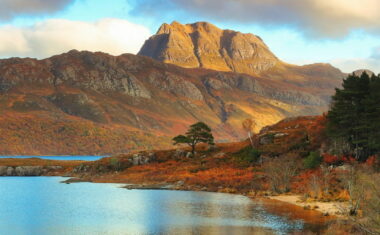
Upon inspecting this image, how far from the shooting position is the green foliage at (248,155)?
103375mm

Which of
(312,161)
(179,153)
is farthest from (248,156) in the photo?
(179,153)

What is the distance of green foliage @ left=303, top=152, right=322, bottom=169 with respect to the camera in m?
86.4

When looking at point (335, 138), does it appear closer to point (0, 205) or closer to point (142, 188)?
point (142, 188)

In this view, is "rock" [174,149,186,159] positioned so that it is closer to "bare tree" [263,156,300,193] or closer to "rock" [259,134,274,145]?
"rock" [259,134,274,145]

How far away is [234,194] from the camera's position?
8288 cm

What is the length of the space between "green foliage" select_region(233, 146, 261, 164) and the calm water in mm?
21588

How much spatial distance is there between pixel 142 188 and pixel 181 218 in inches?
1596

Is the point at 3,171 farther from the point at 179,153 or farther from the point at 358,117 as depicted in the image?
the point at 358,117

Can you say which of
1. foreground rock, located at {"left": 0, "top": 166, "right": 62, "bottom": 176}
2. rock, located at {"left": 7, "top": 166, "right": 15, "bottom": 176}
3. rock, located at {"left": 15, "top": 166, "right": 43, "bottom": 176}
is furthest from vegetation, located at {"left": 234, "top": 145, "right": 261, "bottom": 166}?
rock, located at {"left": 7, "top": 166, "right": 15, "bottom": 176}

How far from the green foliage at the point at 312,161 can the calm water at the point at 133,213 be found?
657 inches

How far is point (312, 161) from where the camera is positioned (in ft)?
284

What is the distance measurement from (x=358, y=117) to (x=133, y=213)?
151 ft

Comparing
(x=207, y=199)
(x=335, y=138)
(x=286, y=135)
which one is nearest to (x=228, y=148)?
(x=286, y=135)

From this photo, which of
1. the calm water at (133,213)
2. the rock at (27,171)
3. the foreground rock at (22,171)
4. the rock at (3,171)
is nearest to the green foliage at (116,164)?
the foreground rock at (22,171)
